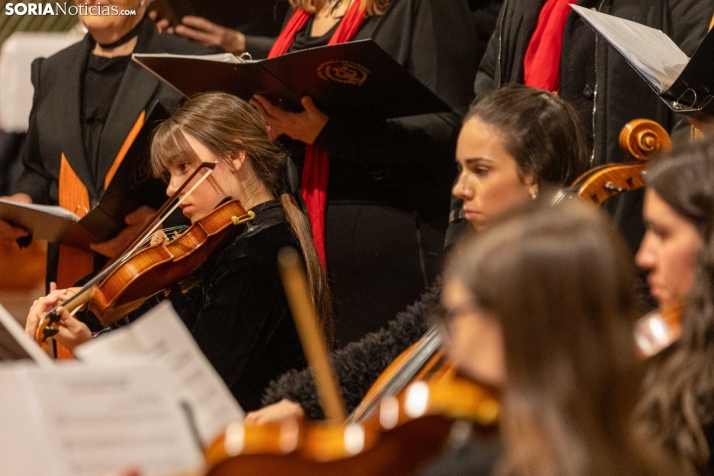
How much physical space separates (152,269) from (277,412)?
50 centimetres

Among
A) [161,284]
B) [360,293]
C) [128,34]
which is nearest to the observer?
[161,284]

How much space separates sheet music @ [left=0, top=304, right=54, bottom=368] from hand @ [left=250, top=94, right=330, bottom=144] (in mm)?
902

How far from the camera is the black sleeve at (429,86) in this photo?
2404 mm

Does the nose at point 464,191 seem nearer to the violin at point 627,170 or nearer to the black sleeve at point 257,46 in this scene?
the violin at point 627,170

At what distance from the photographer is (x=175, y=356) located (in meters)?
1.17

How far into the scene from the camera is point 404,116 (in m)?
2.40

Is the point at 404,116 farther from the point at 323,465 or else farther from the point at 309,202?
the point at 323,465

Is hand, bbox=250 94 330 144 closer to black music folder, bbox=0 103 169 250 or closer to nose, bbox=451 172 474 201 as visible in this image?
black music folder, bbox=0 103 169 250

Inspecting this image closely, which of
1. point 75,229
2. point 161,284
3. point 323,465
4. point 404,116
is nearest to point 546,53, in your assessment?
point 404,116

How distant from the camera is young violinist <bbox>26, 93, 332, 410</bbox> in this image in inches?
78.9

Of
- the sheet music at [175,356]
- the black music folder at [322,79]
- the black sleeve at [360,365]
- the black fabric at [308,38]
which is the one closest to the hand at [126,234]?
the black music folder at [322,79]

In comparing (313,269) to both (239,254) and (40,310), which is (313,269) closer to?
(239,254)

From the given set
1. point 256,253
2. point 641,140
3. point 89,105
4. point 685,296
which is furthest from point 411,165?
point 685,296

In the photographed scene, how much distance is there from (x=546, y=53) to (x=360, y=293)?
767mm
